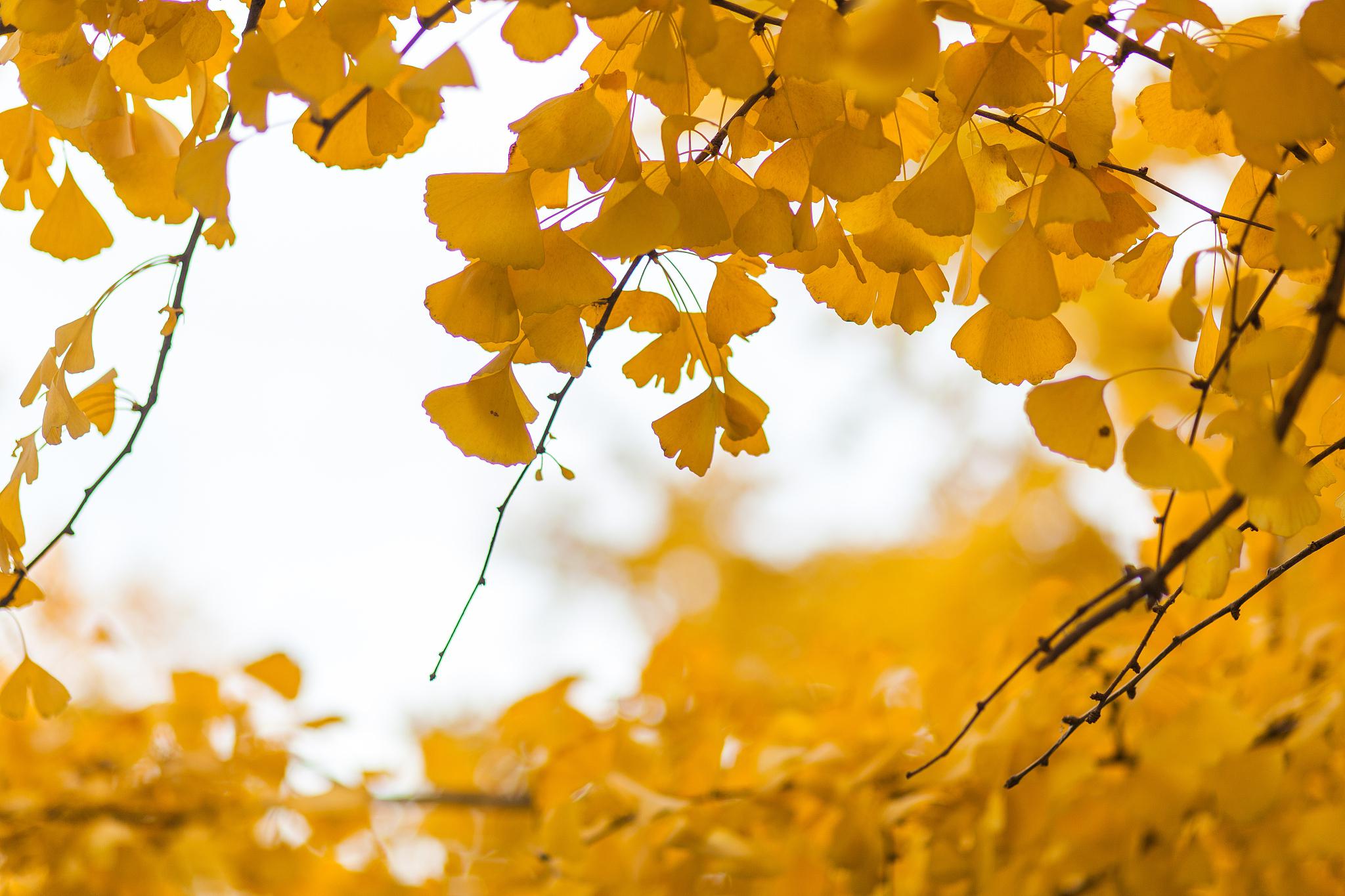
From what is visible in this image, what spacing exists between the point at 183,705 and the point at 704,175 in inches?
33.1

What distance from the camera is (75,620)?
2627 mm

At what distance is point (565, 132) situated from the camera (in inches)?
14.7

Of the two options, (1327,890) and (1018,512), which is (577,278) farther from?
(1018,512)

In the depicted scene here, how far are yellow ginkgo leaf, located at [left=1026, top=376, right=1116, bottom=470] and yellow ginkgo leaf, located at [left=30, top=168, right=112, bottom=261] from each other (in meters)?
0.49

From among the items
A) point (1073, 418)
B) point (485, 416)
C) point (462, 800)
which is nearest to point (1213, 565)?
point (1073, 418)

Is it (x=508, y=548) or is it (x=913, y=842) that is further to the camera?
(x=508, y=548)

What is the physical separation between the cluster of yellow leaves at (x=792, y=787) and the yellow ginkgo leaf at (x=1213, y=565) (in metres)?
0.28

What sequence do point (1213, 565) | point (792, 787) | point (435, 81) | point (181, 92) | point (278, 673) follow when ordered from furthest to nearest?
point (278, 673) < point (792, 787) < point (181, 92) < point (1213, 565) < point (435, 81)

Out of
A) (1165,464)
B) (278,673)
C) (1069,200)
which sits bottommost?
(1165,464)

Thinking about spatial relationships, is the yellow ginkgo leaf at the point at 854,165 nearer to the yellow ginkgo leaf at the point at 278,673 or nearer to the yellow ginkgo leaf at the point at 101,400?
the yellow ginkgo leaf at the point at 101,400

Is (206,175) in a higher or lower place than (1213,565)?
higher

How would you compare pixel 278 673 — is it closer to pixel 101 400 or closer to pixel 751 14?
pixel 101 400

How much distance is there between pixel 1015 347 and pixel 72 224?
1.62ft


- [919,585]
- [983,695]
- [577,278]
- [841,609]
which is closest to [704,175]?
[577,278]
